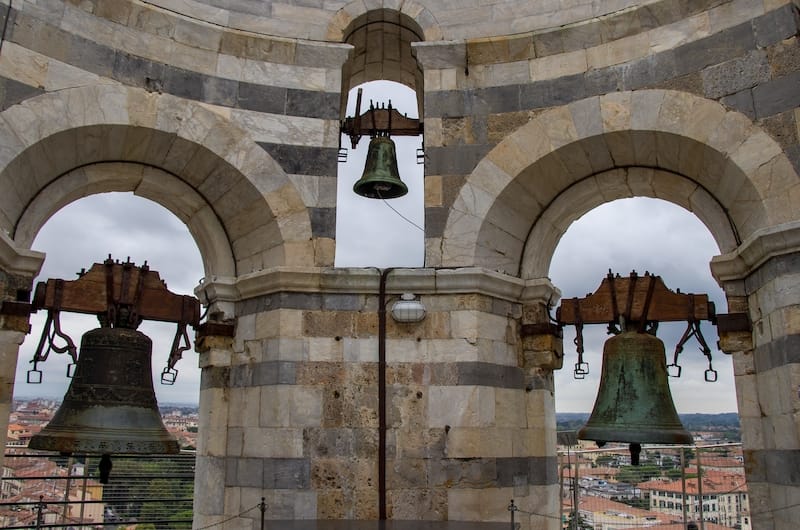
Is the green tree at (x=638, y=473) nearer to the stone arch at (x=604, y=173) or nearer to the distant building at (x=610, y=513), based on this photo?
the distant building at (x=610, y=513)

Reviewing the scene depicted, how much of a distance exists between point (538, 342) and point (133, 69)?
4190 millimetres

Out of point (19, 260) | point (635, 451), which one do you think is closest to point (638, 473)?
point (635, 451)

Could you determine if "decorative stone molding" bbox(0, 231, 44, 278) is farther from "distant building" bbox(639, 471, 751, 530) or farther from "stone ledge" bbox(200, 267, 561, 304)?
"distant building" bbox(639, 471, 751, 530)

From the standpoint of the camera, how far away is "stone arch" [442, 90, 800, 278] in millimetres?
5398

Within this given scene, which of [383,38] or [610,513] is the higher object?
[383,38]

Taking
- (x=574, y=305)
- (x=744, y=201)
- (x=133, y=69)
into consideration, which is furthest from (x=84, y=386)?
(x=744, y=201)

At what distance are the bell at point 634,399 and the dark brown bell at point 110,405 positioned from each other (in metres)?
3.28

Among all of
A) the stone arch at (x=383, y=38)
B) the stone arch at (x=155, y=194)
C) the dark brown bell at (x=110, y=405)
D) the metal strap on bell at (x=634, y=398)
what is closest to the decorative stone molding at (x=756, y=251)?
the metal strap on bell at (x=634, y=398)

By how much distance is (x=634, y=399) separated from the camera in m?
5.43

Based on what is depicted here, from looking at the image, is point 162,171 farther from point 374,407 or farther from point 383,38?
point 374,407

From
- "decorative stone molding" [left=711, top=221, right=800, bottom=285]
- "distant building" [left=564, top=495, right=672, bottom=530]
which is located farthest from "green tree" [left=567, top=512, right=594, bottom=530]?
"decorative stone molding" [left=711, top=221, right=800, bottom=285]

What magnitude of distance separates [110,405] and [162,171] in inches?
87.3

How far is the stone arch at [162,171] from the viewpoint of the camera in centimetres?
543

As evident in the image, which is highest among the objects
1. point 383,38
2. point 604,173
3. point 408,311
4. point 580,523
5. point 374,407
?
point 383,38
